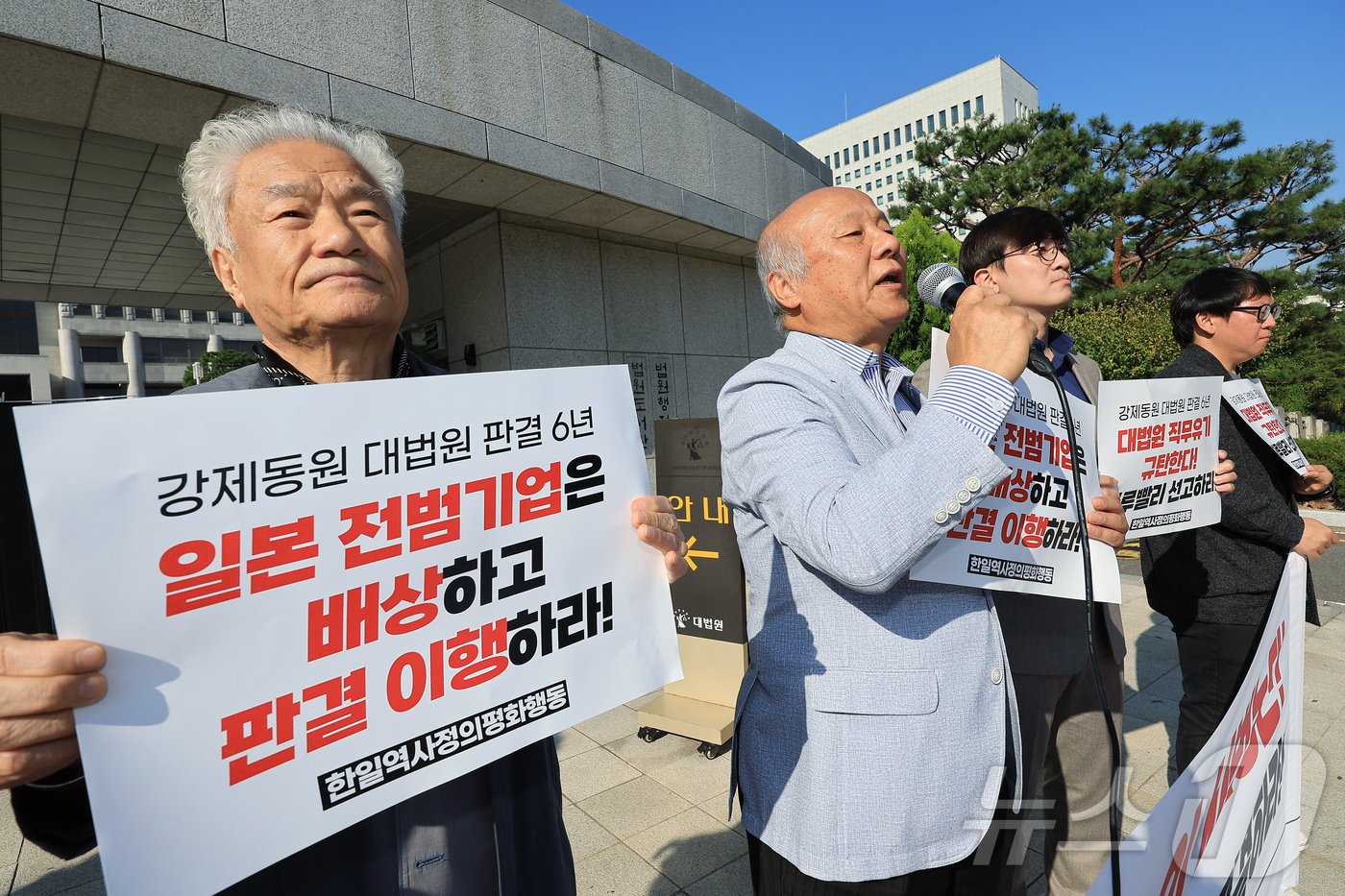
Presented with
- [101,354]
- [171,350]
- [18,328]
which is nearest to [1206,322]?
[18,328]

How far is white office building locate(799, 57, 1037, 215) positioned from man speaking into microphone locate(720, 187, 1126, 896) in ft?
229

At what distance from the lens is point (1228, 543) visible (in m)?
2.39

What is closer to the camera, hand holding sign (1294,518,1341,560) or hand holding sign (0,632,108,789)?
hand holding sign (0,632,108,789)

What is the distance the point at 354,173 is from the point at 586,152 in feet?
19.9

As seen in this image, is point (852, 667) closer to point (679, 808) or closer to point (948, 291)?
point (948, 291)

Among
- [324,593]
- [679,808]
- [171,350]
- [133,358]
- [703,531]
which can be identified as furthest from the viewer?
[171,350]

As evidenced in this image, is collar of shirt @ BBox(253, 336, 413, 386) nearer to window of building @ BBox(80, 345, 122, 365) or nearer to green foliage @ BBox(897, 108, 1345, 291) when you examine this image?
green foliage @ BBox(897, 108, 1345, 291)

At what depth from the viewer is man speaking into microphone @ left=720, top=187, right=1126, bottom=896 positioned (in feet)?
3.65

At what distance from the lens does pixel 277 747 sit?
0.86 m

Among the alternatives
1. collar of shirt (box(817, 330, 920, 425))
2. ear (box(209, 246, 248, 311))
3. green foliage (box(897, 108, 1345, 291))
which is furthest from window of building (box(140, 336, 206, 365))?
collar of shirt (box(817, 330, 920, 425))

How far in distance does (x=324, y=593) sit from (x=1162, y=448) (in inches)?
87.8

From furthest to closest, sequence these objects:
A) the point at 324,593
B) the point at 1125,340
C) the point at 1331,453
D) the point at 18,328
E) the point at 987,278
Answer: the point at 18,328, the point at 1331,453, the point at 1125,340, the point at 987,278, the point at 324,593

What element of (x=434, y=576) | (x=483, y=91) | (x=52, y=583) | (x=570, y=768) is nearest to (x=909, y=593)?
(x=434, y=576)

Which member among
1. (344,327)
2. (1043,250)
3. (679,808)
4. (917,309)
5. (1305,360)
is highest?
(917,309)
